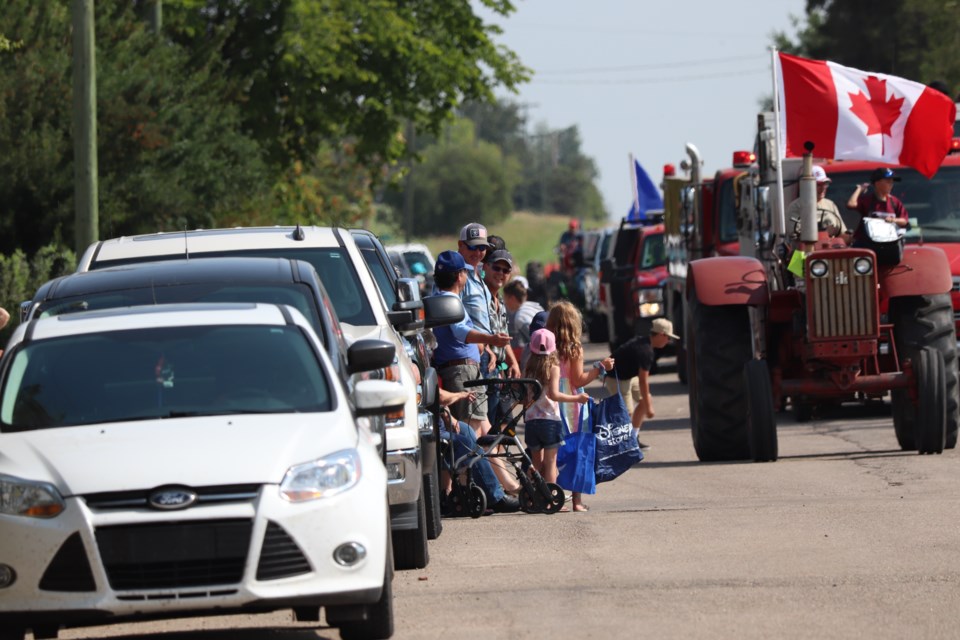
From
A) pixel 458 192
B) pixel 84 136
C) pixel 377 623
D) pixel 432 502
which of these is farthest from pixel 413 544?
pixel 458 192

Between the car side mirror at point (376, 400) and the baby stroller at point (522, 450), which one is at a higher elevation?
the car side mirror at point (376, 400)

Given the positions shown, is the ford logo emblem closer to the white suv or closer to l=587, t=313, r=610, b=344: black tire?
the white suv

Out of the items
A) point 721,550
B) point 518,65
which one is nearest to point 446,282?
point 721,550

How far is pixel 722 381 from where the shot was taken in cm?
1570

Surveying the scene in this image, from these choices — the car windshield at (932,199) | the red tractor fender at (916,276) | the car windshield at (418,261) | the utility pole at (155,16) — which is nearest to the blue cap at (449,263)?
the red tractor fender at (916,276)

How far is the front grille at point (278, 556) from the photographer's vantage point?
7582 mm

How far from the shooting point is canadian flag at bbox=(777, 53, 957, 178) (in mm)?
16266

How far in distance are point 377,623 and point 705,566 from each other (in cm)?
247

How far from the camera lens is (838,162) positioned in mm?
18016

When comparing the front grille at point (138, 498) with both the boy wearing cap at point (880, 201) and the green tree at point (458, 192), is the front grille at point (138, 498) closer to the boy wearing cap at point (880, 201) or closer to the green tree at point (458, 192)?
the boy wearing cap at point (880, 201)

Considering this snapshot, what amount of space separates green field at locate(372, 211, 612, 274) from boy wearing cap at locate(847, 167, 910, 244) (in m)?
90.2

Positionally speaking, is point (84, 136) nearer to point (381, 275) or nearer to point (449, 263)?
point (381, 275)

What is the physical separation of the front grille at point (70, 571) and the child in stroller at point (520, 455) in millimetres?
5079

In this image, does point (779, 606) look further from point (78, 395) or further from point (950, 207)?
point (950, 207)
